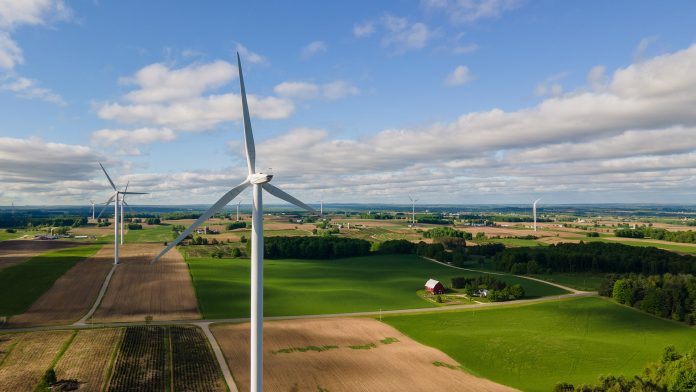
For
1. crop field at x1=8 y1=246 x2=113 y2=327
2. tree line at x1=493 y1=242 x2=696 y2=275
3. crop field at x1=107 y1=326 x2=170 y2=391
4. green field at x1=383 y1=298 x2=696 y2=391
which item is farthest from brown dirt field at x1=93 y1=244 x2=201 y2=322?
tree line at x1=493 y1=242 x2=696 y2=275

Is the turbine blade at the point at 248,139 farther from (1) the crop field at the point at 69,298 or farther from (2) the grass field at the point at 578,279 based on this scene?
(2) the grass field at the point at 578,279

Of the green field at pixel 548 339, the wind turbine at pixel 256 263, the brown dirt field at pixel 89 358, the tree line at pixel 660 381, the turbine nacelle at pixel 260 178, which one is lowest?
the green field at pixel 548 339

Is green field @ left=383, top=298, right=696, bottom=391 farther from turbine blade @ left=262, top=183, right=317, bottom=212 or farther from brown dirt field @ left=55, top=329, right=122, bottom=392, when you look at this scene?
brown dirt field @ left=55, top=329, right=122, bottom=392

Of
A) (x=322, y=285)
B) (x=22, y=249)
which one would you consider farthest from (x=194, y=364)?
(x=22, y=249)

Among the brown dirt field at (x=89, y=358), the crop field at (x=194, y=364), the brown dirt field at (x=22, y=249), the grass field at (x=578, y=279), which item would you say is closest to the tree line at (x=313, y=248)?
the grass field at (x=578, y=279)

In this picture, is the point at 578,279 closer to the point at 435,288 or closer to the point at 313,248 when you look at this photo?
the point at 435,288

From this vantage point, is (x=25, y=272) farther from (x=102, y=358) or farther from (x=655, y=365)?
(x=655, y=365)
